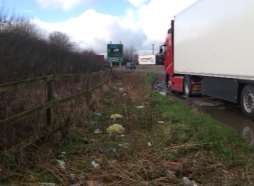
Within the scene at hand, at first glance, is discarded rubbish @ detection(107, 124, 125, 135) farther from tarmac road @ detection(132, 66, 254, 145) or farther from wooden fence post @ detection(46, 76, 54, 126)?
tarmac road @ detection(132, 66, 254, 145)

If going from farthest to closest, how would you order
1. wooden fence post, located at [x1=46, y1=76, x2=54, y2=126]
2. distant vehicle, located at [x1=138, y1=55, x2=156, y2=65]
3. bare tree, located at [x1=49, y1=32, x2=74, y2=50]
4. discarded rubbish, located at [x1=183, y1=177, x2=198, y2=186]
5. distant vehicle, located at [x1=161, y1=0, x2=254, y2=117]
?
1. distant vehicle, located at [x1=138, y1=55, x2=156, y2=65]
2. bare tree, located at [x1=49, y1=32, x2=74, y2=50]
3. distant vehicle, located at [x1=161, y1=0, x2=254, y2=117]
4. wooden fence post, located at [x1=46, y1=76, x2=54, y2=126]
5. discarded rubbish, located at [x1=183, y1=177, x2=198, y2=186]

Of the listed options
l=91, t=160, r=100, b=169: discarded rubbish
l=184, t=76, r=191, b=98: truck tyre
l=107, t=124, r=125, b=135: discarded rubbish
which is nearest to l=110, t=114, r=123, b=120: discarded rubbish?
l=107, t=124, r=125, b=135: discarded rubbish

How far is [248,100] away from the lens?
1135 cm

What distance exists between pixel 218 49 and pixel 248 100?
224 centimetres

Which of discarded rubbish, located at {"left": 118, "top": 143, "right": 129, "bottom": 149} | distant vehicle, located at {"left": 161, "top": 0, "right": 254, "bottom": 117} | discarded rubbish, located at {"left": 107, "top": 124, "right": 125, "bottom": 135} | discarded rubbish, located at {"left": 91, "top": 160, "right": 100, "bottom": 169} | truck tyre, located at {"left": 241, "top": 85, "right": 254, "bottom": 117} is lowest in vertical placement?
discarded rubbish, located at {"left": 91, "top": 160, "right": 100, "bottom": 169}

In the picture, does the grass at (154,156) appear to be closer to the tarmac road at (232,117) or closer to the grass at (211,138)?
the grass at (211,138)

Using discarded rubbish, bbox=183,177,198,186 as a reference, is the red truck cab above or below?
above

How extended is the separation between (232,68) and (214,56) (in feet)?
5.89

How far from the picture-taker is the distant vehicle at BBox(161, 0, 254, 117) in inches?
411

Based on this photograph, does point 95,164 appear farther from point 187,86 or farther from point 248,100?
point 187,86

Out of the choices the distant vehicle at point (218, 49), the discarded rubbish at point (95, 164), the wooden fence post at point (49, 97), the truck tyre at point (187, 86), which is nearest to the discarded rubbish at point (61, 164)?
the discarded rubbish at point (95, 164)

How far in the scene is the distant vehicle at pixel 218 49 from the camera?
1044 centimetres

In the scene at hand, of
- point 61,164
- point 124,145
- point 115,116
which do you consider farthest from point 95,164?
point 115,116

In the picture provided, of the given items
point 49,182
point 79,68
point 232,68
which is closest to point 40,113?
point 49,182
